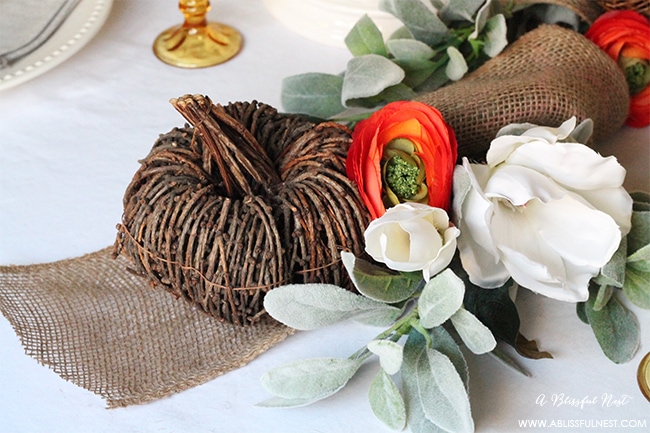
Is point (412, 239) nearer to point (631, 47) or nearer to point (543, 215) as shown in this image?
point (543, 215)

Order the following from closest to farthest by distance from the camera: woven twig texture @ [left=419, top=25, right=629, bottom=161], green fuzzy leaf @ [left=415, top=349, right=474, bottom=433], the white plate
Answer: green fuzzy leaf @ [left=415, top=349, right=474, bottom=433] → woven twig texture @ [left=419, top=25, right=629, bottom=161] → the white plate

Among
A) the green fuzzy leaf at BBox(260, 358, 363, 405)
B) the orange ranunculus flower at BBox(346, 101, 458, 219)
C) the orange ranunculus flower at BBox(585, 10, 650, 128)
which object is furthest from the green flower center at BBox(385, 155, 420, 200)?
the orange ranunculus flower at BBox(585, 10, 650, 128)

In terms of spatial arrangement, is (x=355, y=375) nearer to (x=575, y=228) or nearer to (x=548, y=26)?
(x=575, y=228)

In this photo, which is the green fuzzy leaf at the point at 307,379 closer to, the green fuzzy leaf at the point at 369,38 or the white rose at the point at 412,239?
the white rose at the point at 412,239

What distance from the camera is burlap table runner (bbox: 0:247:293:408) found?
47cm

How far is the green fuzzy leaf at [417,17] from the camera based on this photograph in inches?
23.6

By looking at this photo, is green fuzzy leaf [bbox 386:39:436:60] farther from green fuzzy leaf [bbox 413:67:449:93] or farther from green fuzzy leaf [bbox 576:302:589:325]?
green fuzzy leaf [bbox 576:302:589:325]

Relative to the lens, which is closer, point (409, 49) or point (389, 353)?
point (389, 353)

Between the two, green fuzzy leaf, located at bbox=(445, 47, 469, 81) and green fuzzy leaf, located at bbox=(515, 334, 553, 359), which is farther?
green fuzzy leaf, located at bbox=(445, 47, 469, 81)

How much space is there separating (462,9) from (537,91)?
117 millimetres

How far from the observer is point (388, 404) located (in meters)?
0.42

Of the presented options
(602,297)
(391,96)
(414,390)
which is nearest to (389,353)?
(414,390)

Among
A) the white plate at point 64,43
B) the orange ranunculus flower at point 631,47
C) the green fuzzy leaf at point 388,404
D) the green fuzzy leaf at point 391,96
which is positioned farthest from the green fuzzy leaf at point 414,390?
the white plate at point 64,43

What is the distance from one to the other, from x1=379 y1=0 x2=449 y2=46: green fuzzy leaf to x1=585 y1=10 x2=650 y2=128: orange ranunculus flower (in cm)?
13
